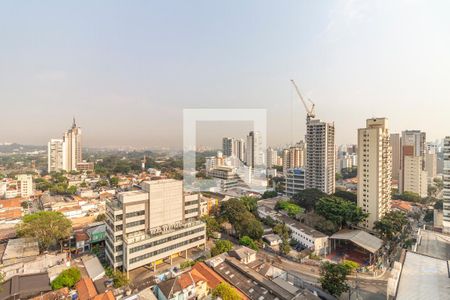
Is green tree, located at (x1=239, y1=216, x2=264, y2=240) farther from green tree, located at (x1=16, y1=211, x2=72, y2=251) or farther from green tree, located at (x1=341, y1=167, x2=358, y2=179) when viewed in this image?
green tree, located at (x1=341, y1=167, x2=358, y2=179)

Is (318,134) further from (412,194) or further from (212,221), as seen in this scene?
(212,221)

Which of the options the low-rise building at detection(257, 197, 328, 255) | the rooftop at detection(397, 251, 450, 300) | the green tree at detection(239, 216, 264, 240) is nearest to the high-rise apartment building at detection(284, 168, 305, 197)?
the low-rise building at detection(257, 197, 328, 255)

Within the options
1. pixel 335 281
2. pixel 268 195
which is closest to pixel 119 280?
pixel 335 281

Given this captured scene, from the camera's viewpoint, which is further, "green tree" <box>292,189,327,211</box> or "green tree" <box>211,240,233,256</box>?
"green tree" <box>292,189,327,211</box>

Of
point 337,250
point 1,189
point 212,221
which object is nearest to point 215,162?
point 212,221

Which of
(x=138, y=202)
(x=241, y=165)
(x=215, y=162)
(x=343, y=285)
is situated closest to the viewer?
(x=343, y=285)

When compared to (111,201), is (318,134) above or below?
above
